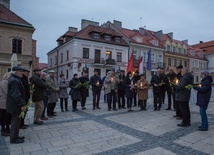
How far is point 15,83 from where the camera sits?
4254mm

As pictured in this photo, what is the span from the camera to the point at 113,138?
15.5ft

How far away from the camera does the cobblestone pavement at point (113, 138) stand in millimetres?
3920

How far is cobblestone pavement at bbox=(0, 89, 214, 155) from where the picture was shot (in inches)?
154

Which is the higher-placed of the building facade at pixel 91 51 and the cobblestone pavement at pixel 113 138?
the building facade at pixel 91 51

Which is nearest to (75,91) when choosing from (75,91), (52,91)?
(75,91)

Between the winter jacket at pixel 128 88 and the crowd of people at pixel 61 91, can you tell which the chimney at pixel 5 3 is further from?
the winter jacket at pixel 128 88

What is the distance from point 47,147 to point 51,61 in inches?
1508

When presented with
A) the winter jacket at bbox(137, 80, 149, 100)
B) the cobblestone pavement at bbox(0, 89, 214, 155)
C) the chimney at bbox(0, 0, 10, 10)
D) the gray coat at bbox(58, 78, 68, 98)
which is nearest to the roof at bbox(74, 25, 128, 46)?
the chimney at bbox(0, 0, 10, 10)

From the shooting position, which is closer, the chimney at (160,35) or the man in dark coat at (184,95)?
the man in dark coat at (184,95)

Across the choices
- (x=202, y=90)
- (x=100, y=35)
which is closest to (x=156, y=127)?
(x=202, y=90)

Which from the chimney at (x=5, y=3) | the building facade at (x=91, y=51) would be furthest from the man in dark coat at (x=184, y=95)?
the chimney at (x=5, y=3)

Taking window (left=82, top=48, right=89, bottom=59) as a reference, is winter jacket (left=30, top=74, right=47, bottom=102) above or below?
below

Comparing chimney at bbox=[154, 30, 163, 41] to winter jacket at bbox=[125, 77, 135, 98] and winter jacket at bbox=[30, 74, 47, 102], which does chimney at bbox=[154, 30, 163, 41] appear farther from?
winter jacket at bbox=[30, 74, 47, 102]

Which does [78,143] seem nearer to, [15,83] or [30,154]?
[30,154]
